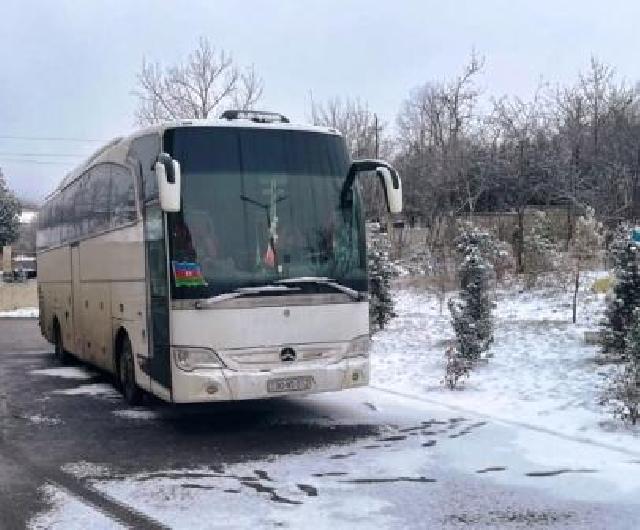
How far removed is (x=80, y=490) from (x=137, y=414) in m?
3.61

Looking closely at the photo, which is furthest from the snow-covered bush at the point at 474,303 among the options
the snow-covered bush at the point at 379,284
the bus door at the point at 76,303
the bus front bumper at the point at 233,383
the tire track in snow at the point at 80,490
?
the tire track in snow at the point at 80,490

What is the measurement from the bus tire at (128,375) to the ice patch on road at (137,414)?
0.25 metres

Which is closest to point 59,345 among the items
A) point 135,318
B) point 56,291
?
point 56,291

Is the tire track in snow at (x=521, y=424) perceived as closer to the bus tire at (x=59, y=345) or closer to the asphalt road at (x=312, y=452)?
the asphalt road at (x=312, y=452)

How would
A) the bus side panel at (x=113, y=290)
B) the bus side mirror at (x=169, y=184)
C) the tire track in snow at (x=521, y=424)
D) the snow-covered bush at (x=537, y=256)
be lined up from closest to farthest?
1. the tire track in snow at (x=521, y=424)
2. the bus side mirror at (x=169, y=184)
3. the bus side panel at (x=113, y=290)
4. the snow-covered bush at (x=537, y=256)

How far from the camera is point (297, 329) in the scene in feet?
30.0

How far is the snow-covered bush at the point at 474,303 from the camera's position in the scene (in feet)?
41.7

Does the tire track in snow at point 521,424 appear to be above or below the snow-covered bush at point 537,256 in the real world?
below

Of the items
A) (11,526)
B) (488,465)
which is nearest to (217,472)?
(11,526)

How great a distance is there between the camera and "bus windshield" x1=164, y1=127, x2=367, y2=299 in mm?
8883

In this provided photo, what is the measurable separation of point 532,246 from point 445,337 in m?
6.23

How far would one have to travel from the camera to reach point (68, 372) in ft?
50.8

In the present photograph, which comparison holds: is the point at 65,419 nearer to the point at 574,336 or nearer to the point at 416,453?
the point at 416,453

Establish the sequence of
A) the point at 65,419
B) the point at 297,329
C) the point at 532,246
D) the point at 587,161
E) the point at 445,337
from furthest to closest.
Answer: the point at 587,161 < the point at 532,246 < the point at 445,337 < the point at 65,419 < the point at 297,329
